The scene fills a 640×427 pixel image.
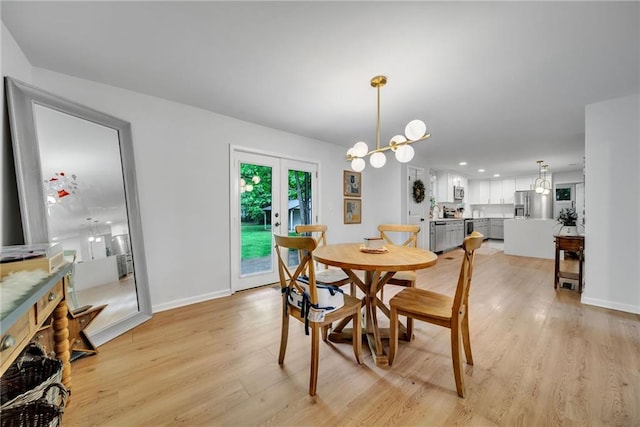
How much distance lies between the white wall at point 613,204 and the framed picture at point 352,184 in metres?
3.03

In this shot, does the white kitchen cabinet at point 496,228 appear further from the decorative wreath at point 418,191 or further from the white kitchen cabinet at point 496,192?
the decorative wreath at point 418,191

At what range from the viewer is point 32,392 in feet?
3.40

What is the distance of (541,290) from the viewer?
327 centimetres

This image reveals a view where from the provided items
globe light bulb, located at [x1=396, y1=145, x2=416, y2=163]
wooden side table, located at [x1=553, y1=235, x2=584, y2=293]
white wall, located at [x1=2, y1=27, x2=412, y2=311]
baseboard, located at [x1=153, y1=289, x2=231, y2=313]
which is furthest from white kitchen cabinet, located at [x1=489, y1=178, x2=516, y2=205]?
baseboard, located at [x1=153, y1=289, x2=231, y2=313]

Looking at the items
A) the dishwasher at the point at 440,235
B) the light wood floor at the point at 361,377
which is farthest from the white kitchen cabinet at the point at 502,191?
the light wood floor at the point at 361,377

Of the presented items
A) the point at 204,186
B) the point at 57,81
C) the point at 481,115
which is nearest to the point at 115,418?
the point at 204,186

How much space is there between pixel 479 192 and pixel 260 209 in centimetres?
848

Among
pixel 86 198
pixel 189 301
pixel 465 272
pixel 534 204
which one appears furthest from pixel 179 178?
pixel 534 204

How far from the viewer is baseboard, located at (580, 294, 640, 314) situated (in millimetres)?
2588

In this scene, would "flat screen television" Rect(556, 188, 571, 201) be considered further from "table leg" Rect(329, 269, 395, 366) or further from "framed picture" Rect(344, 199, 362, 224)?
"table leg" Rect(329, 269, 395, 366)

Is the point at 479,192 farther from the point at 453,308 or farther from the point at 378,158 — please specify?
the point at 453,308

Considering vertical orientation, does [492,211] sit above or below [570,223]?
below

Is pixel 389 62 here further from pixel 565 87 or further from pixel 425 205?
pixel 425 205

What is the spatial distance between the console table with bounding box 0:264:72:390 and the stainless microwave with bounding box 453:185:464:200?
333 inches
